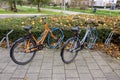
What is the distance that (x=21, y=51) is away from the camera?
13.6 ft

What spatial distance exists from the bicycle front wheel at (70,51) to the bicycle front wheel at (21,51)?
2.64 ft

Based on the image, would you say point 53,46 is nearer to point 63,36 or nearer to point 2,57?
point 63,36

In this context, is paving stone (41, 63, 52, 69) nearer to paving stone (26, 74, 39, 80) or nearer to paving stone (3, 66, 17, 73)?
paving stone (26, 74, 39, 80)

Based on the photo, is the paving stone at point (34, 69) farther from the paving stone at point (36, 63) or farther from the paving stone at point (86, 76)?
the paving stone at point (86, 76)

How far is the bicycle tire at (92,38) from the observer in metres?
5.15

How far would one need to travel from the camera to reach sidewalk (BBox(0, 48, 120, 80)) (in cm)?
347

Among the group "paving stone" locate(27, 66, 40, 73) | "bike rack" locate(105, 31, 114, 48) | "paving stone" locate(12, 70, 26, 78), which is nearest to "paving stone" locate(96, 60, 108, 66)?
"bike rack" locate(105, 31, 114, 48)

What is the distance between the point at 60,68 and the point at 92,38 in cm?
184

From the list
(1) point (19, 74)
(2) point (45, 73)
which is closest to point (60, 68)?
(2) point (45, 73)

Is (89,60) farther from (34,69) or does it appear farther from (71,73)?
(34,69)

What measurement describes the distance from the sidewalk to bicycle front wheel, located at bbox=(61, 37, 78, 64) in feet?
0.39

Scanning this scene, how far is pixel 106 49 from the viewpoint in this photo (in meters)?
5.32

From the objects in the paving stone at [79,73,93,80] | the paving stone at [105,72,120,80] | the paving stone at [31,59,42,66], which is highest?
the paving stone at [31,59,42,66]

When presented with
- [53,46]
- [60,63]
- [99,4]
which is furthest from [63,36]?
[99,4]
